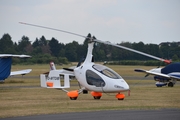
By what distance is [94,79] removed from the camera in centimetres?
2325

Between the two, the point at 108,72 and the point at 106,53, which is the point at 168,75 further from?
the point at 106,53

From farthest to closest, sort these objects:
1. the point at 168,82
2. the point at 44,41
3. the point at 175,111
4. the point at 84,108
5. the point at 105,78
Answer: the point at 44,41
the point at 168,82
the point at 105,78
the point at 84,108
the point at 175,111

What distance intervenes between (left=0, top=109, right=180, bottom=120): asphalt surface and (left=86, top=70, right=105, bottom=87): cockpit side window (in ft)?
17.5

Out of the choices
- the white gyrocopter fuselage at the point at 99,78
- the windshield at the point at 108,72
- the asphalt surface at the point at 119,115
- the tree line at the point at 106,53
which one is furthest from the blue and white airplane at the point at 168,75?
the tree line at the point at 106,53

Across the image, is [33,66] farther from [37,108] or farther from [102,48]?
[37,108]

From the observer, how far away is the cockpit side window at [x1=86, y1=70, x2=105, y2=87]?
23.0m

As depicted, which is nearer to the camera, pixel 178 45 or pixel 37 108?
pixel 37 108

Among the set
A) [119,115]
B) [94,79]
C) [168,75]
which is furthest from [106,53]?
[119,115]

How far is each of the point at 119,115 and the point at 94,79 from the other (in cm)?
698

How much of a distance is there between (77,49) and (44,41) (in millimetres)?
40089

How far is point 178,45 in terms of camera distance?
98.3m

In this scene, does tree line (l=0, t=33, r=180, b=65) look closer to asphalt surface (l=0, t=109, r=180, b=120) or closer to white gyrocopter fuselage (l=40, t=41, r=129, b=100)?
white gyrocopter fuselage (l=40, t=41, r=129, b=100)

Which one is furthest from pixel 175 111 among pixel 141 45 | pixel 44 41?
pixel 44 41

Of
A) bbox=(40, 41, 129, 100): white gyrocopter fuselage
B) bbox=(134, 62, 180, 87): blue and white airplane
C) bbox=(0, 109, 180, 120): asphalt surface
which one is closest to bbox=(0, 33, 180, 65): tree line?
bbox=(134, 62, 180, 87): blue and white airplane
